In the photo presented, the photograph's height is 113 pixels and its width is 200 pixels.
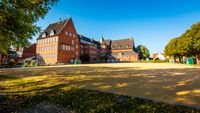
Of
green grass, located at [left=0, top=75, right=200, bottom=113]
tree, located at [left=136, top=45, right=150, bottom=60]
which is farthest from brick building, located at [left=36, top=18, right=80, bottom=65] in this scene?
tree, located at [left=136, top=45, right=150, bottom=60]

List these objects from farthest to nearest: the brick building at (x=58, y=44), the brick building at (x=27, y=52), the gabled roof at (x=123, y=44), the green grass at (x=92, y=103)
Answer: the gabled roof at (x=123, y=44) < the brick building at (x=27, y=52) < the brick building at (x=58, y=44) < the green grass at (x=92, y=103)

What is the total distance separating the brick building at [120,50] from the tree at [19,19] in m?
85.8

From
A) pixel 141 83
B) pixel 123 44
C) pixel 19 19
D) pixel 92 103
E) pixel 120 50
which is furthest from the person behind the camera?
pixel 123 44

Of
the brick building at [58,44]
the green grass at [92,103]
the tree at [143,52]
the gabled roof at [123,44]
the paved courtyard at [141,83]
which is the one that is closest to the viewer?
the green grass at [92,103]

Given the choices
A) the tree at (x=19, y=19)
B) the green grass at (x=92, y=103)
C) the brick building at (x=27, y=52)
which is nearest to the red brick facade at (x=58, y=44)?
the brick building at (x=27, y=52)

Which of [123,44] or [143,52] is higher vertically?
[123,44]

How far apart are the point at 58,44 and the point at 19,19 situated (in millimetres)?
48679

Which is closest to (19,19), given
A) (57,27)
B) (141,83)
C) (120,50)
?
(141,83)

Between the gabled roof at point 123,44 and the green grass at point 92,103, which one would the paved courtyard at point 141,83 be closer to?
the green grass at point 92,103

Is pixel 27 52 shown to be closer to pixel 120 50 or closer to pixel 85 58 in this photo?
pixel 85 58

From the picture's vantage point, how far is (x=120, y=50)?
3964 inches

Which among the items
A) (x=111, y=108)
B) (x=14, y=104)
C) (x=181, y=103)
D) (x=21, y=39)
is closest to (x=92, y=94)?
(x=111, y=108)

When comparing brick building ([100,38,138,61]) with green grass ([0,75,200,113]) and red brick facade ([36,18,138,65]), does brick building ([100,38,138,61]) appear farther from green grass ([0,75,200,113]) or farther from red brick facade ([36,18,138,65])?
green grass ([0,75,200,113])

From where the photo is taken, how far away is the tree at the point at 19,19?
8172mm
